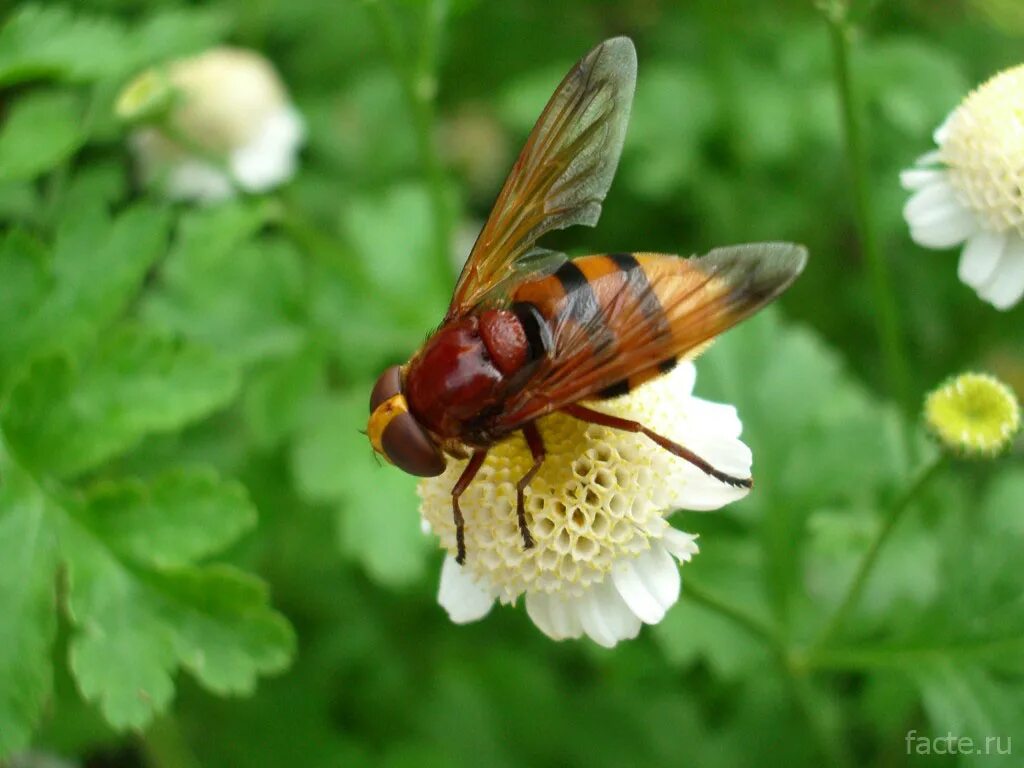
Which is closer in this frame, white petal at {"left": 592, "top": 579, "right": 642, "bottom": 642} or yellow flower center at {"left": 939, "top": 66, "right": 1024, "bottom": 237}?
white petal at {"left": 592, "top": 579, "right": 642, "bottom": 642}

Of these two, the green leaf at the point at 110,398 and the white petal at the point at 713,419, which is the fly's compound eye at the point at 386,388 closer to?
the white petal at the point at 713,419

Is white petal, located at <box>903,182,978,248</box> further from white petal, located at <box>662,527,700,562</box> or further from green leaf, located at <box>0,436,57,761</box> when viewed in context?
green leaf, located at <box>0,436,57,761</box>

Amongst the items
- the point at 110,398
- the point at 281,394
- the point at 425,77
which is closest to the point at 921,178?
the point at 425,77

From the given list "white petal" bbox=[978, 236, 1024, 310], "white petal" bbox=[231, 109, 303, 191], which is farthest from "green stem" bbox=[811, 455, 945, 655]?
"white petal" bbox=[231, 109, 303, 191]

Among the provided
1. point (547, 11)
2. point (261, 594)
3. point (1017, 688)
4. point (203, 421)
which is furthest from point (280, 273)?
point (1017, 688)

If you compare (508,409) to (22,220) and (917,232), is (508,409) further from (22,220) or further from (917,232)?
(22,220)

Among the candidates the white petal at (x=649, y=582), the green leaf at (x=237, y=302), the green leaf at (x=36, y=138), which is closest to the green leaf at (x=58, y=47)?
the green leaf at (x=36, y=138)
